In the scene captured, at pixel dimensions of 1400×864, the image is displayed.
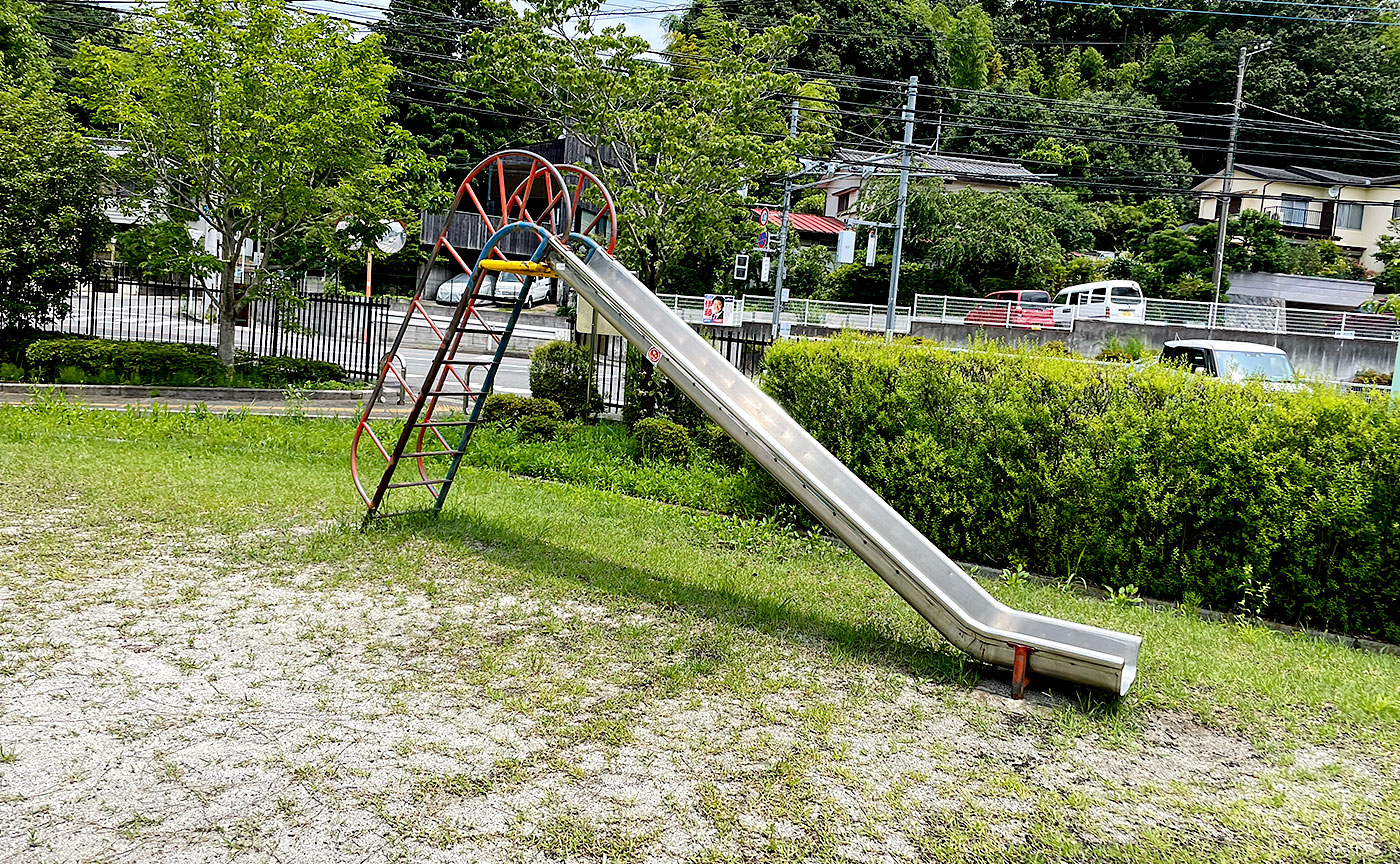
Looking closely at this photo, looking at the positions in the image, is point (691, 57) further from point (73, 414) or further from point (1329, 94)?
point (1329, 94)

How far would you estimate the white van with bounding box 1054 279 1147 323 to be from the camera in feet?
105

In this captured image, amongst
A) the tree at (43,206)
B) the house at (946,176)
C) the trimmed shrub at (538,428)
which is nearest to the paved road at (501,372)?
the tree at (43,206)

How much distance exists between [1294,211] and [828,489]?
54385mm

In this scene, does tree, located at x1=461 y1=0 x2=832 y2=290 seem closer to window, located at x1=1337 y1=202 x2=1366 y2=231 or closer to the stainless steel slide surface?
the stainless steel slide surface

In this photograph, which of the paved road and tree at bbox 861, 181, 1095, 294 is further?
tree at bbox 861, 181, 1095, 294

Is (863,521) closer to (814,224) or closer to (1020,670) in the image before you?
(1020,670)

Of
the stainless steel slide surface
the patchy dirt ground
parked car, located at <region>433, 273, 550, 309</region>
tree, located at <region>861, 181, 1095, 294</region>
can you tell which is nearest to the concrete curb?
the patchy dirt ground

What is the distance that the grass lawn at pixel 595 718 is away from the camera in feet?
11.9

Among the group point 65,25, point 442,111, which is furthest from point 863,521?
point 442,111

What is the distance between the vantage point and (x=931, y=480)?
8.05 m

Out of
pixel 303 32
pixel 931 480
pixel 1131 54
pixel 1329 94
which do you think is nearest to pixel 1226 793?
pixel 931 480

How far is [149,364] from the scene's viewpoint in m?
15.5

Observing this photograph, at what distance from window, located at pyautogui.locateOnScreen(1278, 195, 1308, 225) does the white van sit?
20895 millimetres

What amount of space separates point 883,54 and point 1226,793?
171 feet
